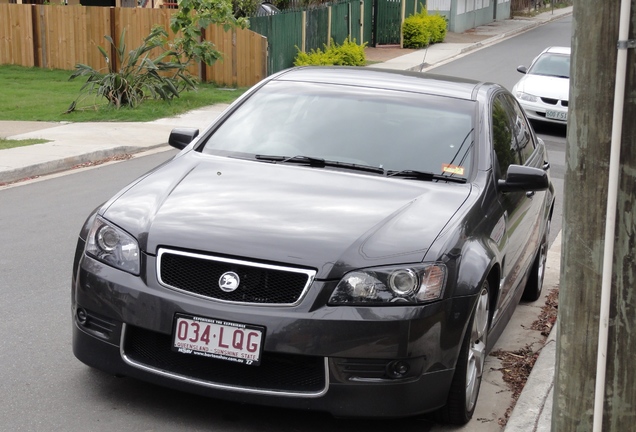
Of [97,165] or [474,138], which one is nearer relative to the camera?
[474,138]

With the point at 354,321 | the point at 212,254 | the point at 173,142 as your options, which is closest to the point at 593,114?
the point at 354,321

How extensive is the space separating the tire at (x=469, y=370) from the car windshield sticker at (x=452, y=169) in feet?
2.59

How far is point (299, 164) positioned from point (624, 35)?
106 inches

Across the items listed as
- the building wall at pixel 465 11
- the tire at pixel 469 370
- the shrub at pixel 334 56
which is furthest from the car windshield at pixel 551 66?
the building wall at pixel 465 11

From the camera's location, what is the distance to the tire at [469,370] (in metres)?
4.81

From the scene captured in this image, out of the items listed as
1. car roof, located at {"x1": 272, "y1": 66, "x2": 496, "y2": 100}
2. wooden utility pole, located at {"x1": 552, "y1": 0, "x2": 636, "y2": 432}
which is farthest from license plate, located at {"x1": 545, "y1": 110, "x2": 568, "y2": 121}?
wooden utility pole, located at {"x1": 552, "y1": 0, "x2": 636, "y2": 432}

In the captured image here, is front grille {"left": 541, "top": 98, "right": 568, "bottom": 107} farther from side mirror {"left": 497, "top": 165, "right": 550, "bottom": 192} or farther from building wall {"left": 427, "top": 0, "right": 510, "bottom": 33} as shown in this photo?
building wall {"left": 427, "top": 0, "right": 510, "bottom": 33}

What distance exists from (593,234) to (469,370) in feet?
5.17

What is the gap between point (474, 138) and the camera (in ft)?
19.6

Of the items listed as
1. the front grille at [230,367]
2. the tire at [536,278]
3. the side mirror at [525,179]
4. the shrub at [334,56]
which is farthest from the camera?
the shrub at [334,56]

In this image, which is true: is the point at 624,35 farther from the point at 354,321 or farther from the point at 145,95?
the point at 145,95

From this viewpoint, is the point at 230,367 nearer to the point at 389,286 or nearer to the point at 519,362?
the point at 389,286

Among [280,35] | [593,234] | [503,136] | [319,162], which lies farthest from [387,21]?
[593,234]

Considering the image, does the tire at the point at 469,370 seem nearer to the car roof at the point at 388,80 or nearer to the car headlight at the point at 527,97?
the car roof at the point at 388,80
